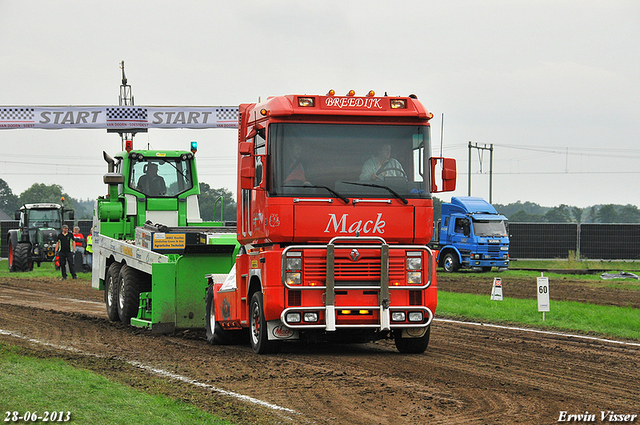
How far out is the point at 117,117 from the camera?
2814 centimetres

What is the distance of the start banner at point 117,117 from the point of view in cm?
2781

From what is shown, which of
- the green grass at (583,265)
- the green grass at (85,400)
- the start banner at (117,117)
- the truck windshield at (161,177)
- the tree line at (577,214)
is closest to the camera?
the green grass at (85,400)

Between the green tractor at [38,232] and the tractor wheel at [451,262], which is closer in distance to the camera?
the green tractor at [38,232]

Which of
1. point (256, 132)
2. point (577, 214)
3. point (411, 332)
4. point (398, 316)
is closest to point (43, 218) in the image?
point (256, 132)

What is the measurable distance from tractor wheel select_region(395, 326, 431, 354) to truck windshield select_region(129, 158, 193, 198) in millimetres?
7668

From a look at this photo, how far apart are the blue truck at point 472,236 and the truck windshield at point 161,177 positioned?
68.6ft

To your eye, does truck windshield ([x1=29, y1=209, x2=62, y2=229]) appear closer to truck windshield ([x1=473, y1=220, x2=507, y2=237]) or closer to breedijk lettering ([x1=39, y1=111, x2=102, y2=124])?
breedijk lettering ([x1=39, y1=111, x2=102, y2=124])

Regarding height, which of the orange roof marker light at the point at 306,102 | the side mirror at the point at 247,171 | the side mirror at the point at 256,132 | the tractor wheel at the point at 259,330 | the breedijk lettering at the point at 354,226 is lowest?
the tractor wheel at the point at 259,330

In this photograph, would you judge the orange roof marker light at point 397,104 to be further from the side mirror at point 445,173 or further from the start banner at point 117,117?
the start banner at point 117,117

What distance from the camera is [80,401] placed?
7809mm

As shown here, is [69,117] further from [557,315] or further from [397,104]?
[397,104]

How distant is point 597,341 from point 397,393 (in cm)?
677

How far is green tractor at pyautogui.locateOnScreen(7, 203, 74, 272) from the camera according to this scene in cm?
3666

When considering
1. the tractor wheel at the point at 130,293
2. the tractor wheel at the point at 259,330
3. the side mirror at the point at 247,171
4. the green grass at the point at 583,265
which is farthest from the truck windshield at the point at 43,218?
the side mirror at the point at 247,171
